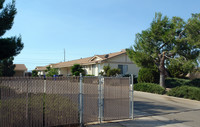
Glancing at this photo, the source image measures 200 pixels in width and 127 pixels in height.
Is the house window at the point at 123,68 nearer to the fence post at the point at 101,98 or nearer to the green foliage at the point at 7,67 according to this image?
the green foliage at the point at 7,67

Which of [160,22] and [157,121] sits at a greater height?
[160,22]

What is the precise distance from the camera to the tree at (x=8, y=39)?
10055 mm

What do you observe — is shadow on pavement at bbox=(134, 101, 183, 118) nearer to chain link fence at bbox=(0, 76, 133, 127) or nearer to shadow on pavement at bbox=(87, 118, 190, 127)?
shadow on pavement at bbox=(87, 118, 190, 127)

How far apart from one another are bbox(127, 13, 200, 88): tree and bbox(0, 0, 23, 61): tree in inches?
484

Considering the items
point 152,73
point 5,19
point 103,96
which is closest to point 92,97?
point 103,96

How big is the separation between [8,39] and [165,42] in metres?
13.2

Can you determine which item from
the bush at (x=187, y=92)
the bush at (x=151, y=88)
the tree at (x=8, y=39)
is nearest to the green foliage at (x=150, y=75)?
the bush at (x=151, y=88)

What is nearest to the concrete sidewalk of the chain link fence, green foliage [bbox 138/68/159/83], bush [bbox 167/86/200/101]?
the chain link fence

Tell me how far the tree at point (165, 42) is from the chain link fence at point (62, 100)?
1117 cm

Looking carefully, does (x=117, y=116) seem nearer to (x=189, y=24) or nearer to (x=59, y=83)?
(x=59, y=83)

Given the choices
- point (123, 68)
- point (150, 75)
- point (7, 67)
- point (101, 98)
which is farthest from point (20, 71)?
point (101, 98)

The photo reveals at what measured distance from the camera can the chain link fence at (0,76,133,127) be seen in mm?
6059

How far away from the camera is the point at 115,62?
30.9 m

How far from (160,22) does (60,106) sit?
14729mm
